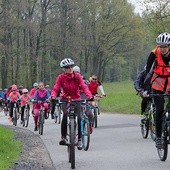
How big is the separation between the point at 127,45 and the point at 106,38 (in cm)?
494

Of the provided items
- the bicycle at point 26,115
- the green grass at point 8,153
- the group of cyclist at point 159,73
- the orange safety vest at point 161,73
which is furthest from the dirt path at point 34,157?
the bicycle at point 26,115

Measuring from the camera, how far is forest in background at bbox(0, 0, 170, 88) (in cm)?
5550

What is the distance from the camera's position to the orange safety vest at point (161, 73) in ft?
29.1

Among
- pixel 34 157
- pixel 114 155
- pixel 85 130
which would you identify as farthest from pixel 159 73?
pixel 34 157

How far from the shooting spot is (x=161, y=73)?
8.90 m

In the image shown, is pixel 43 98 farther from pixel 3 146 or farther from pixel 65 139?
pixel 65 139

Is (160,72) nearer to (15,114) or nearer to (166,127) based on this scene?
(166,127)

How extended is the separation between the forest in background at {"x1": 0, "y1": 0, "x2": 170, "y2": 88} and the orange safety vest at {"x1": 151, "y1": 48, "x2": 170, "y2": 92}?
32095 mm

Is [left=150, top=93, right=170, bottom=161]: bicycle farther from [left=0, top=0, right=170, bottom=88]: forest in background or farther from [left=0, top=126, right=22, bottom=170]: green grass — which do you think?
[left=0, top=0, right=170, bottom=88]: forest in background

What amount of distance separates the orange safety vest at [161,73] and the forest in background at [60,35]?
32.1 m

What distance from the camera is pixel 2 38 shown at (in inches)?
2256

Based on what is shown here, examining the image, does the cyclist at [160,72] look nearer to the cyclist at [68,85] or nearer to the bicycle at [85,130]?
the cyclist at [68,85]

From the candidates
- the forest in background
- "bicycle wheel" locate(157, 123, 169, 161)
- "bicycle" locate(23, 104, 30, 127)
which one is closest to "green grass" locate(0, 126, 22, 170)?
"bicycle wheel" locate(157, 123, 169, 161)

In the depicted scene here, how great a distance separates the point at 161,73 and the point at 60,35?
158 feet
